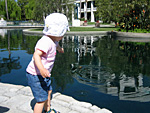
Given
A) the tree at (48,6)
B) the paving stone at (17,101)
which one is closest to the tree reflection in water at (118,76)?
the paving stone at (17,101)

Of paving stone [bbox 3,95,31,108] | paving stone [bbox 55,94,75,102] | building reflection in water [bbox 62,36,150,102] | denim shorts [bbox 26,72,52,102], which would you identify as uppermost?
denim shorts [bbox 26,72,52,102]

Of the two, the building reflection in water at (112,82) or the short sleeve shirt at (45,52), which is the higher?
the short sleeve shirt at (45,52)

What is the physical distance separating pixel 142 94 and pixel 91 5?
70170mm

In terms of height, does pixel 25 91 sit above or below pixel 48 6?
below

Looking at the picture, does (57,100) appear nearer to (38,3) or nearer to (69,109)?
(69,109)

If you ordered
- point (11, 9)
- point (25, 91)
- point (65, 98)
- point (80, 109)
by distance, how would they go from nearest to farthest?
point (80, 109)
point (65, 98)
point (25, 91)
point (11, 9)

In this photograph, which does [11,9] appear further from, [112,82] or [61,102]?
[61,102]

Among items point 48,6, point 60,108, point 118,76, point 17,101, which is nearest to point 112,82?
point 118,76

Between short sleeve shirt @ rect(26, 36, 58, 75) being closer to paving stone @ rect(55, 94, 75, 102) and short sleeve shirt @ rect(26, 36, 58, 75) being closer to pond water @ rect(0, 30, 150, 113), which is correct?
paving stone @ rect(55, 94, 75, 102)

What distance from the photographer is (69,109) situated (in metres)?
3.06

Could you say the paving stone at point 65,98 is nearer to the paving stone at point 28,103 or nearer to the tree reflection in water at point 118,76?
the paving stone at point 28,103

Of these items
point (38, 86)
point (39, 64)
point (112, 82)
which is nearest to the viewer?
point (39, 64)

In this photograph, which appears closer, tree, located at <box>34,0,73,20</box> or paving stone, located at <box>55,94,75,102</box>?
paving stone, located at <box>55,94,75,102</box>

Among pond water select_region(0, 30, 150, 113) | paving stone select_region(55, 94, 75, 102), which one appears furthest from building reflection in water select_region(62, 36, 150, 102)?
paving stone select_region(55, 94, 75, 102)
